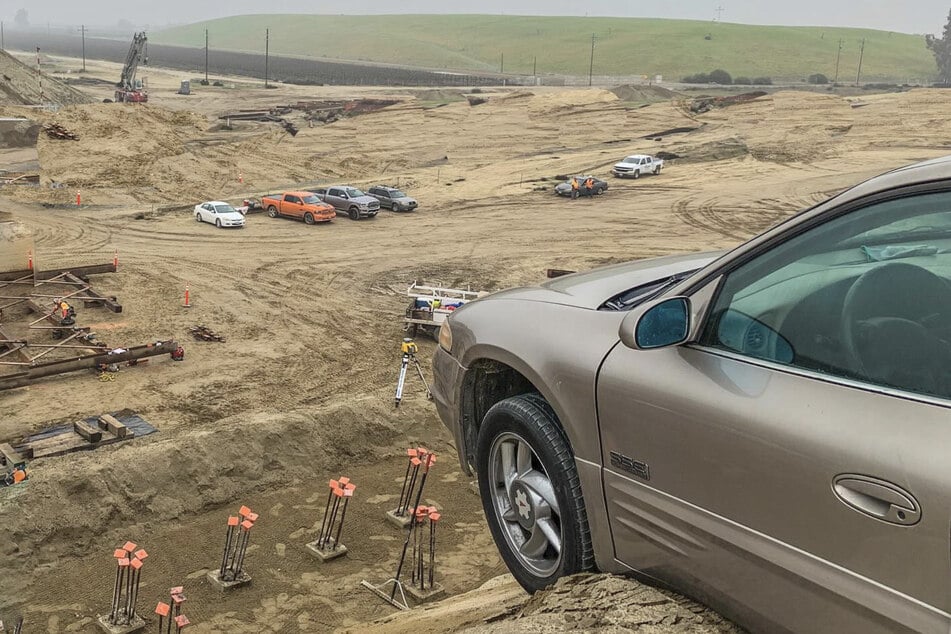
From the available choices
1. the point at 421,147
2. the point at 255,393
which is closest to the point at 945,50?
the point at 421,147

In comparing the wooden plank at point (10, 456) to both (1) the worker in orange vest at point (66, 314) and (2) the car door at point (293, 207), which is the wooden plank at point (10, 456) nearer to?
(1) the worker in orange vest at point (66, 314)

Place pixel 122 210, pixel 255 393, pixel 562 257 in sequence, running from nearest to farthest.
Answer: pixel 255 393 → pixel 562 257 → pixel 122 210

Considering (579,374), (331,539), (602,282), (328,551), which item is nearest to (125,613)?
(328,551)

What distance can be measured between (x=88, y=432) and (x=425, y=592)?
697cm

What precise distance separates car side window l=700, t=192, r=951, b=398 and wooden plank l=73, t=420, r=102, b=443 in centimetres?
1405

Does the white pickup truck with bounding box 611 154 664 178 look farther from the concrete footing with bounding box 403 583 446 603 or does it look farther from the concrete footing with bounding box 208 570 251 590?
the concrete footing with bounding box 208 570 251 590

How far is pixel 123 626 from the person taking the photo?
445 inches

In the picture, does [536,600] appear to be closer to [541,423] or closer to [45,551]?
[541,423]

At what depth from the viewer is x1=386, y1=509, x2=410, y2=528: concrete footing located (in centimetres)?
1418

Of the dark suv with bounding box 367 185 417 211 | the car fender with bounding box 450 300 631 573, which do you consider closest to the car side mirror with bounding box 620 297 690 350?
the car fender with bounding box 450 300 631 573

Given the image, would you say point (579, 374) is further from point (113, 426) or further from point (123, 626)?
point (113, 426)

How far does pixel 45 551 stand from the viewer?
12961mm

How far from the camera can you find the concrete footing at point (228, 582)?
1227 cm

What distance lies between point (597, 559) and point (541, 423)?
2.22 ft
